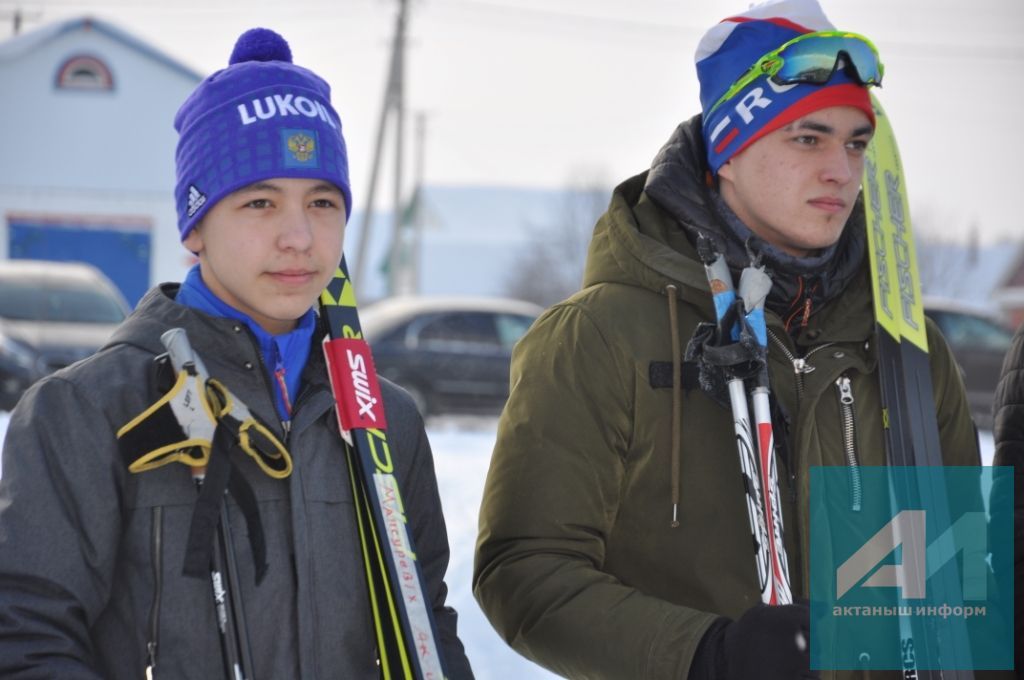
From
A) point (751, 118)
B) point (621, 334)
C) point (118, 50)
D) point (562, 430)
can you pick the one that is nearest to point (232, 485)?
point (562, 430)

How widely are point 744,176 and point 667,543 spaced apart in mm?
720

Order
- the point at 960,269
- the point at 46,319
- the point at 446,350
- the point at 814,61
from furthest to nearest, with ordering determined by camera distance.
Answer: the point at 960,269 → the point at 446,350 → the point at 46,319 → the point at 814,61

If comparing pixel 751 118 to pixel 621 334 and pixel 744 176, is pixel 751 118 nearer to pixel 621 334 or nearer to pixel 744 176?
pixel 744 176

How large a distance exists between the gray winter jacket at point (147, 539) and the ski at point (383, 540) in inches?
1.1

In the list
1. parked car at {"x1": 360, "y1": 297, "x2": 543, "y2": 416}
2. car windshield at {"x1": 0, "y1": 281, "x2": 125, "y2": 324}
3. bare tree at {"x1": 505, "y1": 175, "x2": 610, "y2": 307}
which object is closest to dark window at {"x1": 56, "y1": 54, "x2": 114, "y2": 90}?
car windshield at {"x1": 0, "y1": 281, "x2": 125, "y2": 324}

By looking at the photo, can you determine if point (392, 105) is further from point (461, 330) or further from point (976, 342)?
point (976, 342)

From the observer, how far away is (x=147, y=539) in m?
1.88

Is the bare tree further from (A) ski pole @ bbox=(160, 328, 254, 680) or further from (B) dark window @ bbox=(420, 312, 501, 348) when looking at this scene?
(A) ski pole @ bbox=(160, 328, 254, 680)

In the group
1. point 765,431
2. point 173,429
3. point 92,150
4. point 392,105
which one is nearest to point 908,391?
point 765,431

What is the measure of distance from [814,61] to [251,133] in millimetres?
1056

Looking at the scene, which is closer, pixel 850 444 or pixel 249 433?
pixel 249 433

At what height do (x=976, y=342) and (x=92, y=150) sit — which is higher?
(x=92, y=150)

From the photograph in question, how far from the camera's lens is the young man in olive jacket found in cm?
209

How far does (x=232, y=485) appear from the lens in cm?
196
